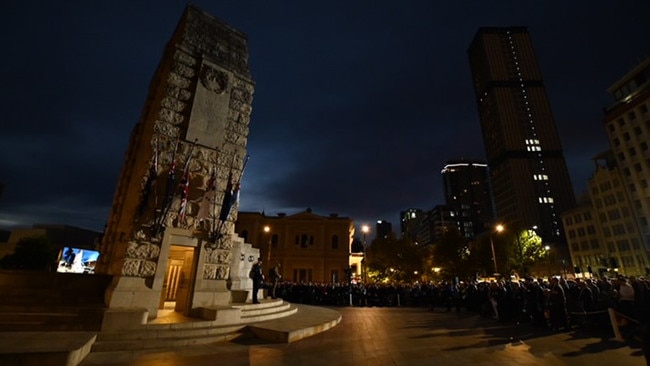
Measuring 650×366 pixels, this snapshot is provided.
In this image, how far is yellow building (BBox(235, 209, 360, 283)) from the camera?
1692 inches

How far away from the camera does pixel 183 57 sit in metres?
12.9

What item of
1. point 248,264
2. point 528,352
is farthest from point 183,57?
point 528,352

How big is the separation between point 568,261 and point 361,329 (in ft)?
308

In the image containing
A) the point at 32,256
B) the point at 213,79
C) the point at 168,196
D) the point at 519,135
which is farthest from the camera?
the point at 519,135

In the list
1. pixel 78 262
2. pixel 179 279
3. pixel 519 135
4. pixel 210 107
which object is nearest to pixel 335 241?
pixel 78 262

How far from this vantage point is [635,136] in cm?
4809

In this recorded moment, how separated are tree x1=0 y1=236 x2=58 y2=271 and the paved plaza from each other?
2893 centimetres

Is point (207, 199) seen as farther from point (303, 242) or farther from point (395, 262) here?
point (395, 262)

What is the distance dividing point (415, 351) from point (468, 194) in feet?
632

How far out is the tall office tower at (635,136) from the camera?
46.5 meters

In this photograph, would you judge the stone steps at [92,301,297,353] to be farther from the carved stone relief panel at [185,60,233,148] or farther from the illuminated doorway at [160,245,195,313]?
the carved stone relief panel at [185,60,233,148]

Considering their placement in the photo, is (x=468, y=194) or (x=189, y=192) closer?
(x=189, y=192)

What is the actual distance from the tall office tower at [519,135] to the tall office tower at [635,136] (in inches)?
1461

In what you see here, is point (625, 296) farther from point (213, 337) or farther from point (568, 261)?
point (568, 261)
